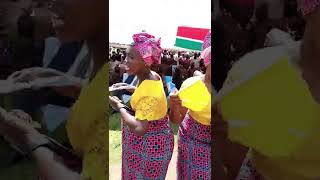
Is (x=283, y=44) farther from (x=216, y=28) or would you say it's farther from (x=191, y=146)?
(x=191, y=146)

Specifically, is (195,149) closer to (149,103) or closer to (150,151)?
(150,151)

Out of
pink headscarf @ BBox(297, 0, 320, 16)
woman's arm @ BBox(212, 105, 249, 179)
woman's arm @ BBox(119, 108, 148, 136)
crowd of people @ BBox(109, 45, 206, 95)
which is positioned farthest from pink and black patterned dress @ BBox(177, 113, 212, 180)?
crowd of people @ BBox(109, 45, 206, 95)

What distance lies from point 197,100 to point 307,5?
5.85ft

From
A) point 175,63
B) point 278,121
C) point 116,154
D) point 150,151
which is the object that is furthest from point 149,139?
point 175,63

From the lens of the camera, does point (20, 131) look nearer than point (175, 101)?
Yes

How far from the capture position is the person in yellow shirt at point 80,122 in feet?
5.77

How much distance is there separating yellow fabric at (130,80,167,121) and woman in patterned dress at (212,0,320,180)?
162 centimetres

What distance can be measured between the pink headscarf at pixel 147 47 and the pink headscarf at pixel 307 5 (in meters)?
2.12

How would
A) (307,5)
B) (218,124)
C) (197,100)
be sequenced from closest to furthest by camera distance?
(307,5) < (218,124) < (197,100)

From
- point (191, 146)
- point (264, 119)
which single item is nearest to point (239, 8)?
point (264, 119)

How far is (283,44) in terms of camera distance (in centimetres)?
167

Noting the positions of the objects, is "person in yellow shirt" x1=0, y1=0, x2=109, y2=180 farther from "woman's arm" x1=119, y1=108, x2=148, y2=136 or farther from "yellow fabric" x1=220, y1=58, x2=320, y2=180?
"woman's arm" x1=119, y1=108, x2=148, y2=136

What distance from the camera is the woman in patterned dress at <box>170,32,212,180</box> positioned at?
10.9ft

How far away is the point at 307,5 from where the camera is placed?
162 cm
